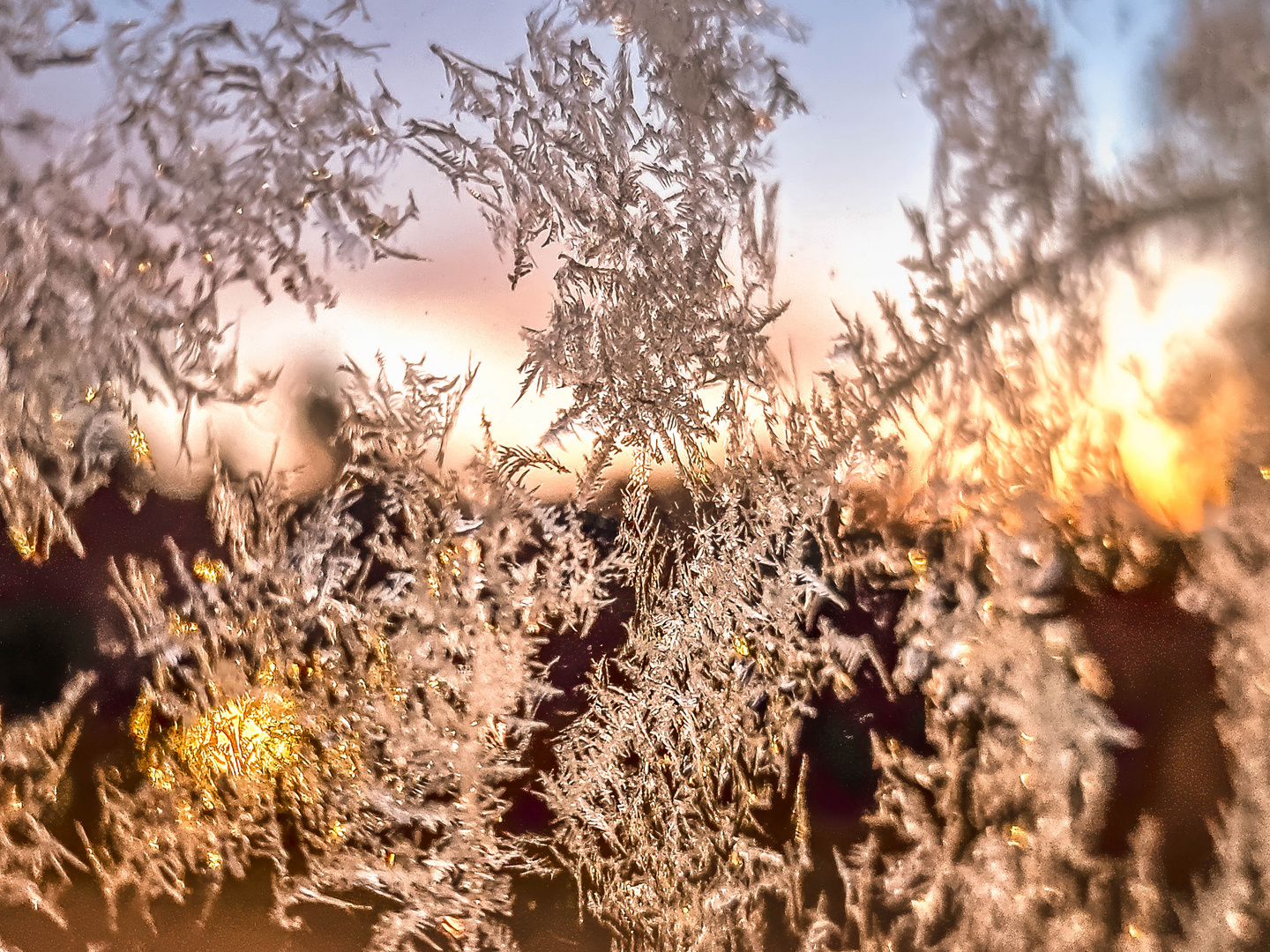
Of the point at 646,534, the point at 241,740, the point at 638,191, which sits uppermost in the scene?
the point at 638,191

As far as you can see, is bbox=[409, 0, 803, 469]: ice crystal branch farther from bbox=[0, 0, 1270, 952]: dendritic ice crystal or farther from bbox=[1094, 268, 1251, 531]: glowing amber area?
bbox=[1094, 268, 1251, 531]: glowing amber area

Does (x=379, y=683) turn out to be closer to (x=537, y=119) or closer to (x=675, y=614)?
(x=675, y=614)

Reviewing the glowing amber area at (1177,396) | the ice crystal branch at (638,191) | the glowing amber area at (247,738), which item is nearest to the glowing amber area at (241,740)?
the glowing amber area at (247,738)

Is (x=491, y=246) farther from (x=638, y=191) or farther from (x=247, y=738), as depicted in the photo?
(x=247, y=738)

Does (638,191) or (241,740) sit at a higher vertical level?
(638,191)

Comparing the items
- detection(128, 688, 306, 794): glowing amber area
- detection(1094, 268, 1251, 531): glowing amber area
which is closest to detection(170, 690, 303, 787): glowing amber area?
detection(128, 688, 306, 794): glowing amber area

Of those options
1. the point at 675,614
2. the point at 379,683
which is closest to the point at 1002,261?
the point at 675,614

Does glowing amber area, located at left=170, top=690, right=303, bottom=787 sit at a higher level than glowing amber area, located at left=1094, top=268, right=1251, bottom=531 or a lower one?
lower

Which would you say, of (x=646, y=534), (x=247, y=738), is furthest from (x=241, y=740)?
(x=646, y=534)

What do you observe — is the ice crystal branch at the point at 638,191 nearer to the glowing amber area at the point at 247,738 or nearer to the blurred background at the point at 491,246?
the blurred background at the point at 491,246
